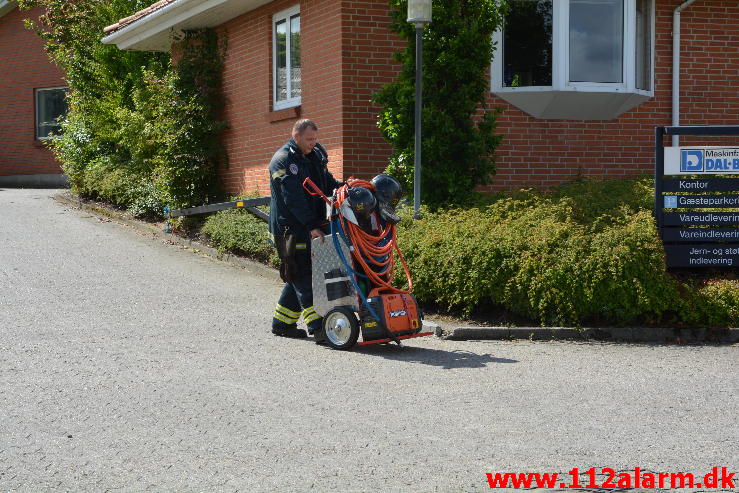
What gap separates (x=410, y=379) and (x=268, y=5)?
29.9 ft

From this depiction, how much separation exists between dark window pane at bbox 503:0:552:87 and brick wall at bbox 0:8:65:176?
62.7ft

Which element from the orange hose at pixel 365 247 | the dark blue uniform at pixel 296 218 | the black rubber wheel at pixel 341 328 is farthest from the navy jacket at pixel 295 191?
the black rubber wheel at pixel 341 328

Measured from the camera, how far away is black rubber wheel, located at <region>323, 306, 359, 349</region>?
7723 millimetres

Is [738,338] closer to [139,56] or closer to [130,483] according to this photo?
[130,483]

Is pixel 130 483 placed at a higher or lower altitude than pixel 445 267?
lower

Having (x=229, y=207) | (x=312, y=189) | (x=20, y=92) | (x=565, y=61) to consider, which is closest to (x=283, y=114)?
(x=229, y=207)

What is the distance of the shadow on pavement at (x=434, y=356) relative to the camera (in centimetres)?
733

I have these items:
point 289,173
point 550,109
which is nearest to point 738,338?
point 289,173

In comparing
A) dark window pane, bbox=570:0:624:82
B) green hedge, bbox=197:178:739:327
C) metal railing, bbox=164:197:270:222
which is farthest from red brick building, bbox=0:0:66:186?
green hedge, bbox=197:178:739:327

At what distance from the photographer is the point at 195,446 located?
5125mm

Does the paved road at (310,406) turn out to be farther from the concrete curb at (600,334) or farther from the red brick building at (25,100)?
the red brick building at (25,100)

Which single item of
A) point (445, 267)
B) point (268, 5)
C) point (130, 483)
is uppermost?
point (268, 5)
